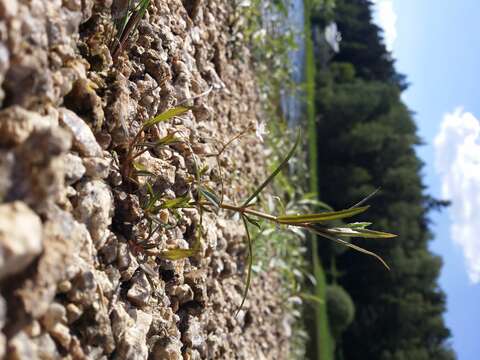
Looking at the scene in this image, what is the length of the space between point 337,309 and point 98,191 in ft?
21.0

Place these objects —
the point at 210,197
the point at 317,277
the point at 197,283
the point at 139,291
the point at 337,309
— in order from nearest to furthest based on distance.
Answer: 1. the point at 139,291
2. the point at 210,197
3. the point at 197,283
4. the point at 317,277
5. the point at 337,309

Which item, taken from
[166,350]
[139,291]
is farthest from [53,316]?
[166,350]

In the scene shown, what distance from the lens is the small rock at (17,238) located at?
53 centimetres

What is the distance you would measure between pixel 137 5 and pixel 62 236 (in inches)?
25.0

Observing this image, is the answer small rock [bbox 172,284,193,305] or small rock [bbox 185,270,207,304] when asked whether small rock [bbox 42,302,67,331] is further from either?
small rock [bbox 185,270,207,304]

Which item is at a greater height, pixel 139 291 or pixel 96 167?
pixel 96 167

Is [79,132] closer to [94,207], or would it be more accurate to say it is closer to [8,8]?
[94,207]

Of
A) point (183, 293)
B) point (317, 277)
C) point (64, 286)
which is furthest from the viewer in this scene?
point (317, 277)

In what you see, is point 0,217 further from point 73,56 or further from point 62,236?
point 73,56

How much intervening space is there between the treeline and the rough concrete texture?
651 cm

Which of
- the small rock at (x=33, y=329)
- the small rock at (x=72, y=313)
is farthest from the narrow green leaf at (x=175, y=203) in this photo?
the small rock at (x=33, y=329)

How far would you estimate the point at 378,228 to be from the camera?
8641 mm

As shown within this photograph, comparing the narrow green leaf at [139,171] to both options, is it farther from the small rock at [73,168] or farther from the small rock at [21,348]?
the small rock at [21,348]

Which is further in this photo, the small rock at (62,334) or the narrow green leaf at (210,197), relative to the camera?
the narrow green leaf at (210,197)
